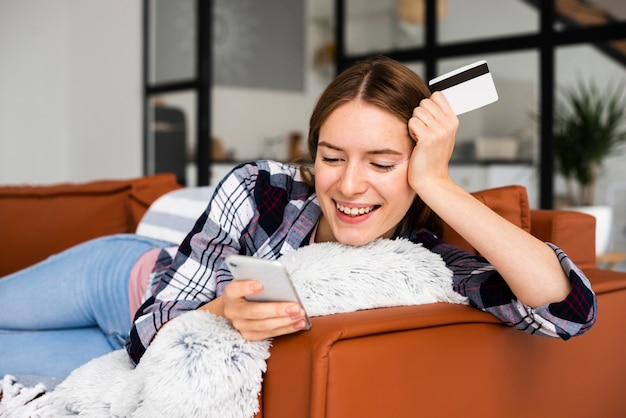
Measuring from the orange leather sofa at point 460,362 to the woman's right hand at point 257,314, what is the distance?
3cm

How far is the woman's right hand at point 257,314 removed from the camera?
1.05m

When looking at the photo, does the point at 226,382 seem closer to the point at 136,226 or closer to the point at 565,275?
the point at 565,275

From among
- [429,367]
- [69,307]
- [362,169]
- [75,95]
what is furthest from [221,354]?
[75,95]

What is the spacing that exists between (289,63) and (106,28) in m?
1.56

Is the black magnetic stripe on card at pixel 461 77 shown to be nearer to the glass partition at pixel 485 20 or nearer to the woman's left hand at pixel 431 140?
the woman's left hand at pixel 431 140

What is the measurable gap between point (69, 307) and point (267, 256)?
0.67 m

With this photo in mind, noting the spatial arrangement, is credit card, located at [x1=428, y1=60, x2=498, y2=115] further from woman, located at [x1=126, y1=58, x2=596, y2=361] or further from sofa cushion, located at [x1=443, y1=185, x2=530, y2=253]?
sofa cushion, located at [x1=443, y1=185, x2=530, y2=253]

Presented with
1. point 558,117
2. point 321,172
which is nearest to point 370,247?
point 321,172

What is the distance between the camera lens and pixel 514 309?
1.25 m

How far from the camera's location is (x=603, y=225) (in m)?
3.78

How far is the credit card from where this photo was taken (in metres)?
1.29

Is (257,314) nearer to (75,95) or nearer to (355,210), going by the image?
(355,210)

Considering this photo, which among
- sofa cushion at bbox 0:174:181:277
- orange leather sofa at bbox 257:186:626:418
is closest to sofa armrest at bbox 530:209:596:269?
orange leather sofa at bbox 257:186:626:418

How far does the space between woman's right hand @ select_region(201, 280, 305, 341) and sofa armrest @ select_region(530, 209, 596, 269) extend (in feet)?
2.64
